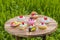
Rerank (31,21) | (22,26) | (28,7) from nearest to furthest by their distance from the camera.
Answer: (22,26) < (31,21) < (28,7)

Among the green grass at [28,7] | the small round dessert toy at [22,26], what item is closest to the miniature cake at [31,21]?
the small round dessert toy at [22,26]

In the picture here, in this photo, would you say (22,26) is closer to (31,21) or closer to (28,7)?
(31,21)

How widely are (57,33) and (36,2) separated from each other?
4.26 feet

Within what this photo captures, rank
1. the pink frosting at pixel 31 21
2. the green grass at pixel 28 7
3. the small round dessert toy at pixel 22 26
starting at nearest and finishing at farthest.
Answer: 1. the small round dessert toy at pixel 22 26
2. the pink frosting at pixel 31 21
3. the green grass at pixel 28 7

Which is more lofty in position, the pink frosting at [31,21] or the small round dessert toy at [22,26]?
the pink frosting at [31,21]

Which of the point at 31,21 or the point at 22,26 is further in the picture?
the point at 31,21

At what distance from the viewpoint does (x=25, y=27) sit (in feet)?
12.0

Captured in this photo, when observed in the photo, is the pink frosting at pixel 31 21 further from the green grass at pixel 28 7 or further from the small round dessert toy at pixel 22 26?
the green grass at pixel 28 7

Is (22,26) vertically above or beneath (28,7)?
above

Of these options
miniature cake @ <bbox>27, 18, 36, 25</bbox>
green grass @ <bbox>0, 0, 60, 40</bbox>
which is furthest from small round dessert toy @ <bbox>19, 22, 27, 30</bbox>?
green grass @ <bbox>0, 0, 60, 40</bbox>

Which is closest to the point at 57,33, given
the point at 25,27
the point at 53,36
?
the point at 53,36

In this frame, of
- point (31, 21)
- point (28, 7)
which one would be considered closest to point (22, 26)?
point (31, 21)

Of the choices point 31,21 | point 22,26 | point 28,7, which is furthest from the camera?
point 28,7

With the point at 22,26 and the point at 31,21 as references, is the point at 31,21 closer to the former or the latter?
the point at 31,21
